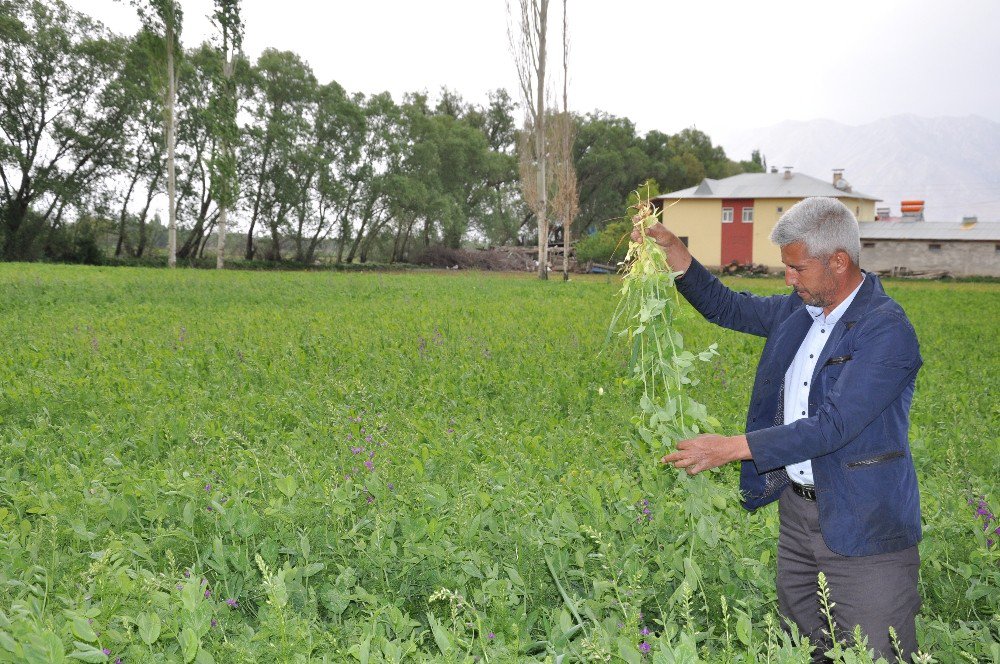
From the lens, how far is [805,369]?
3.25m

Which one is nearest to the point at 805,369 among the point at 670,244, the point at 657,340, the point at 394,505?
the point at 657,340

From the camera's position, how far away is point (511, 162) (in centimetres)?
5919

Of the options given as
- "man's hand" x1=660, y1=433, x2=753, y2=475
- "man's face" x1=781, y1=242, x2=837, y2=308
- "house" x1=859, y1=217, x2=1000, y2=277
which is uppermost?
"house" x1=859, y1=217, x2=1000, y2=277

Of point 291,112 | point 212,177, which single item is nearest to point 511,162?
point 291,112

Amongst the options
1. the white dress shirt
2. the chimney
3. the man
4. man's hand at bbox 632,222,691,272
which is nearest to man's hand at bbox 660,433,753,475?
the man

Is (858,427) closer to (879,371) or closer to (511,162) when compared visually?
(879,371)

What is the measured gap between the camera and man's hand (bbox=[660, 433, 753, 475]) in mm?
3010

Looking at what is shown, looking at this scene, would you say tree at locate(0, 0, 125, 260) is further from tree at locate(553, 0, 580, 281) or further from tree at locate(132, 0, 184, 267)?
tree at locate(553, 0, 580, 281)

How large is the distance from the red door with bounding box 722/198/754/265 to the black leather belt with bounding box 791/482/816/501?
164 feet

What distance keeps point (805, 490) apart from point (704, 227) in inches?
2013

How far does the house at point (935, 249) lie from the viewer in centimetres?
4597

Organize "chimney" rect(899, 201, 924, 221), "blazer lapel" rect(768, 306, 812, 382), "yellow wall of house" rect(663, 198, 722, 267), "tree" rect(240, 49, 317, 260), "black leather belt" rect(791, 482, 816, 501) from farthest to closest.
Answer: "chimney" rect(899, 201, 924, 221) → "yellow wall of house" rect(663, 198, 722, 267) → "tree" rect(240, 49, 317, 260) → "blazer lapel" rect(768, 306, 812, 382) → "black leather belt" rect(791, 482, 816, 501)

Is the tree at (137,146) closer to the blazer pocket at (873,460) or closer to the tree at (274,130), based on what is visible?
the tree at (274,130)

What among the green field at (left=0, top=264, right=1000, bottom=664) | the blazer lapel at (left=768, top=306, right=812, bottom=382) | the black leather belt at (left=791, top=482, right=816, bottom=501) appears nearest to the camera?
the green field at (left=0, top=264, right=1000, bottom=664)
